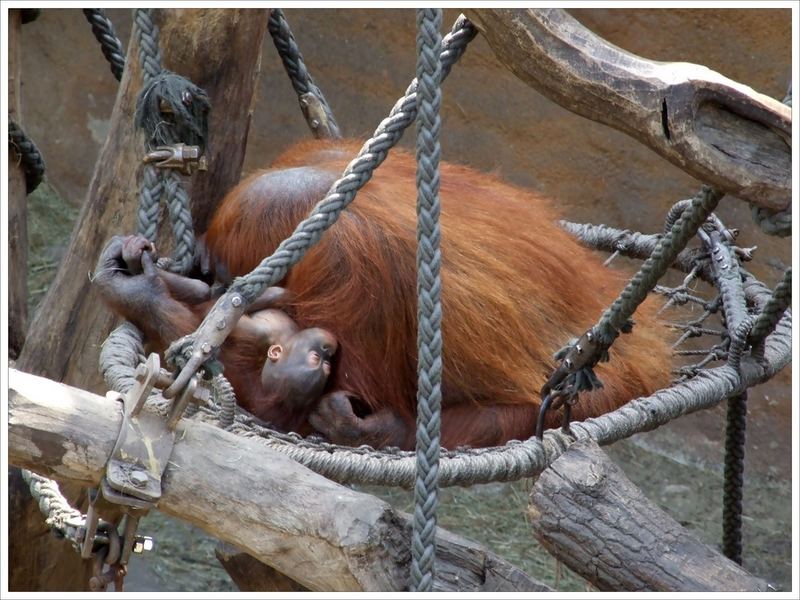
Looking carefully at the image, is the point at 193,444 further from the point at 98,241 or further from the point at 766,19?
the point at 766,19

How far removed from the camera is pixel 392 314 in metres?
1.88

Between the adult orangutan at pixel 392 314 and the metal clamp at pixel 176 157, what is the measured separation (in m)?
0.20

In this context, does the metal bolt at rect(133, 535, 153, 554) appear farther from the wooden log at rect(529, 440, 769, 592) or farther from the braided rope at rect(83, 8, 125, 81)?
the braided rope at rect(83, 8, 125, 81)

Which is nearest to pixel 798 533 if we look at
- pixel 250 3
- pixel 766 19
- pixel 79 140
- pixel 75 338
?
pixel 250 3

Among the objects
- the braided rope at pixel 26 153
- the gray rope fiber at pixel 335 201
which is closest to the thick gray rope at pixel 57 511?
the gray rope fiber at pixel 335 201

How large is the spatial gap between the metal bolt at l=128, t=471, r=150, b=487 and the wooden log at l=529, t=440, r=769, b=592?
1.57 feet

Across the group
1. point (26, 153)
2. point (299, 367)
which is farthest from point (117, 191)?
point (299, 367)

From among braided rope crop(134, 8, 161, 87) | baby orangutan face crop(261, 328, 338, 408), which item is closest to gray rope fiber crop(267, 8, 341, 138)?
braided rope crop(134, 8, 161, 87)

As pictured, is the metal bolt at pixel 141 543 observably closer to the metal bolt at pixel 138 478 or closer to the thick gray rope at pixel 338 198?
the metal bolt at pixel 138 478

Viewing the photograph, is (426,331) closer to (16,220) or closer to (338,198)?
(338,198)

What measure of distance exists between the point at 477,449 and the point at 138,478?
1.92 feet

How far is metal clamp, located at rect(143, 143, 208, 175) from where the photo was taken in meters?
1.74

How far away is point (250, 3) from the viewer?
1841 millimetres

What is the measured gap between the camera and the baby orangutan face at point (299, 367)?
1776 millimetres
